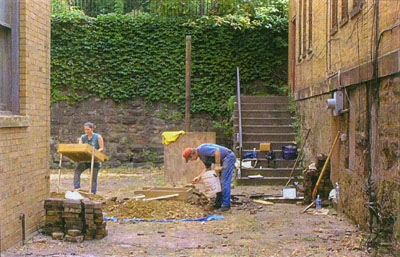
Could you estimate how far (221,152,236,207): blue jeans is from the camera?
11.8 metres

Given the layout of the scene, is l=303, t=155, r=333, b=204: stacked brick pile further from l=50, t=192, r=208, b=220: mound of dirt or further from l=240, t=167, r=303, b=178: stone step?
l=240, t=167, r=303, b=178: stone step

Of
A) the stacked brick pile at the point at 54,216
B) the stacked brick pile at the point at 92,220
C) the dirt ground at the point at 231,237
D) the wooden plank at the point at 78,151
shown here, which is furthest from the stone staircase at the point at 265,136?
the stacked brick pile at the point at 54,216

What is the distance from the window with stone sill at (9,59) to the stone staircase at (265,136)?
820cm

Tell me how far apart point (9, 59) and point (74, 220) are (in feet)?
8.19

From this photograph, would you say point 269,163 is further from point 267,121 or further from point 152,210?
point 152,210

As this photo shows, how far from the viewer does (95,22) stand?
20.6 metres

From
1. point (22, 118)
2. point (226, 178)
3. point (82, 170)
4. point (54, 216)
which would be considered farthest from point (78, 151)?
point (22, 118)

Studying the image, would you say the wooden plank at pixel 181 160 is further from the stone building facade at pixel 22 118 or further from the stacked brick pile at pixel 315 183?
the stone building facade at pixel 22 118

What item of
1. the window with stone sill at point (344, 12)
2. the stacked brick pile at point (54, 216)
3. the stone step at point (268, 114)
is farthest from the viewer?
the stone step at point (268, 114)

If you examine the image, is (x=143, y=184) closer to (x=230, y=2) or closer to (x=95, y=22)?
(x=95, y=22)

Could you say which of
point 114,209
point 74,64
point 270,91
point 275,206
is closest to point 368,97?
point 275,206

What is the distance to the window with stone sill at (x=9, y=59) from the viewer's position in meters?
8.18

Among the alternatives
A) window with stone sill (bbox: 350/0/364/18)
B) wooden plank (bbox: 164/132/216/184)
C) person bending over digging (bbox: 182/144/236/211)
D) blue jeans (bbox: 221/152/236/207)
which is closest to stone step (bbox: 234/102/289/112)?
wooden plank (bbox: 164/132/216/184)

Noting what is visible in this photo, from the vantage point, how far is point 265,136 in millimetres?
17859
